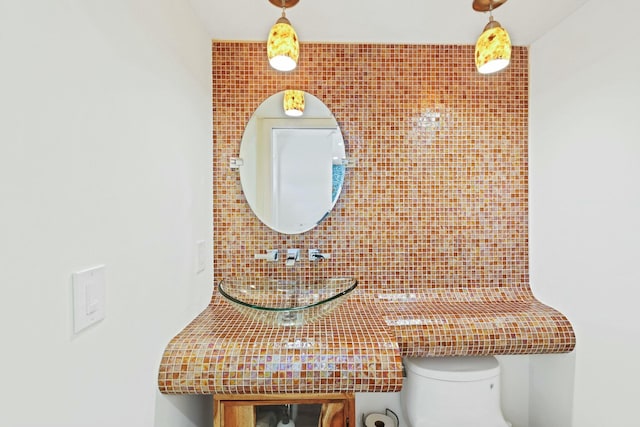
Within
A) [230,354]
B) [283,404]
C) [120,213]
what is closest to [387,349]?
[283,404]

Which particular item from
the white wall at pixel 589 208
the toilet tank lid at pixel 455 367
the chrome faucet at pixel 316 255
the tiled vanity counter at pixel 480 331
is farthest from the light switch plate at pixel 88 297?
the white wall at pixel 589 208

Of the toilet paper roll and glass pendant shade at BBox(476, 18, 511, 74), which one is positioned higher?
glass pendant shade at BBox(476, 18, 511, 74)

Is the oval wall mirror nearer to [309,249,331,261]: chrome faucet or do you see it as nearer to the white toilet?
[309,249,331,261]: chrome faucet

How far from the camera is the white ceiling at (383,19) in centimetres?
128

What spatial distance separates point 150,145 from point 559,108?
5.41 ft

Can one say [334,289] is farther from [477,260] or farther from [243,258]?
[477,260]

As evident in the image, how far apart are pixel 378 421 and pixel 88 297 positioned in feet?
4.59

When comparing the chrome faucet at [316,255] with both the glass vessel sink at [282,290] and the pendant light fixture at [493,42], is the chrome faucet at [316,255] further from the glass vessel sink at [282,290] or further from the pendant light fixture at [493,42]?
the pendant light fixture at [493,42]

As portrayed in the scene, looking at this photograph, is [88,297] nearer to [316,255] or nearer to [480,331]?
[316,255]

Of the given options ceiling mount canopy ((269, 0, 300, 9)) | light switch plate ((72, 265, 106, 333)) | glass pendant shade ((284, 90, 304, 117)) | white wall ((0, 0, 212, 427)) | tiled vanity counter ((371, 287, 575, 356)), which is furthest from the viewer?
glass pendant shade ((284, 90, 304, 117))

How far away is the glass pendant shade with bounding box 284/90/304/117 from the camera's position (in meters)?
1.56

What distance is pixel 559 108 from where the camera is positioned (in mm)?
1399

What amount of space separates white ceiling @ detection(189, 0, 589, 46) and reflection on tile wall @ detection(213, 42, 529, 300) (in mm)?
76

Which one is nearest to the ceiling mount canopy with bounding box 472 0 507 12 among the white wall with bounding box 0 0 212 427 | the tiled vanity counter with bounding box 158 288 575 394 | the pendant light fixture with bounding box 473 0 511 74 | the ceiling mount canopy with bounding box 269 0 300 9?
the pendant light fixture with bounding box 473 0 511 74
